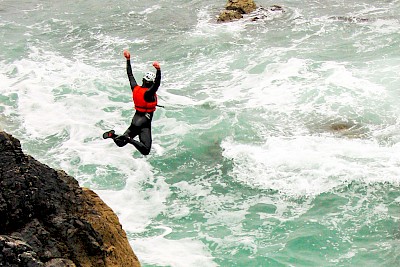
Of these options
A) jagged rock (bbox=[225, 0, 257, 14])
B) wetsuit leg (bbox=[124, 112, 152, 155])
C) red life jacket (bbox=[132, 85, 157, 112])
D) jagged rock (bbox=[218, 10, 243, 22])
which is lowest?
jagged rock (bbox=[218, 10, 243, 22])

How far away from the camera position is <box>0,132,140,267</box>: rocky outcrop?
727 cm

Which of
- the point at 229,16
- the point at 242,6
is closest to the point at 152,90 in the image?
the point at 229,16

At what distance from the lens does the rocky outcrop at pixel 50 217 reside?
23.8ft

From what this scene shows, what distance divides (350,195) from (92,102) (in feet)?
36.9

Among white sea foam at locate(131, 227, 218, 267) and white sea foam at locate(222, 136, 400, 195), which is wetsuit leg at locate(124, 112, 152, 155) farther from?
white sea foam at locate(222, 136, 400, 195)

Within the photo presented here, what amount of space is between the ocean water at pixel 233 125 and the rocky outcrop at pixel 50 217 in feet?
16.0

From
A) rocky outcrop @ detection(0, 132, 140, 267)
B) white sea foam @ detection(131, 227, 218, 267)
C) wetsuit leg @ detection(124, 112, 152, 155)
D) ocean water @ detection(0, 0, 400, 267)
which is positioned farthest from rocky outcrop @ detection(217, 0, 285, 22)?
rocky outcrop @ detection(0, 132, 140, 267)

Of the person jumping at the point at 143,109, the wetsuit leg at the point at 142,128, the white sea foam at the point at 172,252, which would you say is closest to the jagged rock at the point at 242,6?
the white sea foam at the point at 172,252

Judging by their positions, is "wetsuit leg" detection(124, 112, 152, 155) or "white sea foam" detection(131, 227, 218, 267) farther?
"white sea foam" detection(131, 227, 218, 267)

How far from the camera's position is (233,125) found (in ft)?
66.7

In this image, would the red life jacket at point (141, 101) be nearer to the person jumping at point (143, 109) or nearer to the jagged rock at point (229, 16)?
the person jumping at point (143, 109)

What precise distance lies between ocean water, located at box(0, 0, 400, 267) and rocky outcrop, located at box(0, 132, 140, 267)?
4.87m

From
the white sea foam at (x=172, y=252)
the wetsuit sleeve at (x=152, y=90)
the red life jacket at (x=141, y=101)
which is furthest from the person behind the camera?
the white sea foam at (x=172, y=252)

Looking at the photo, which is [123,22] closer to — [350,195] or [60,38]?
[60,38]
